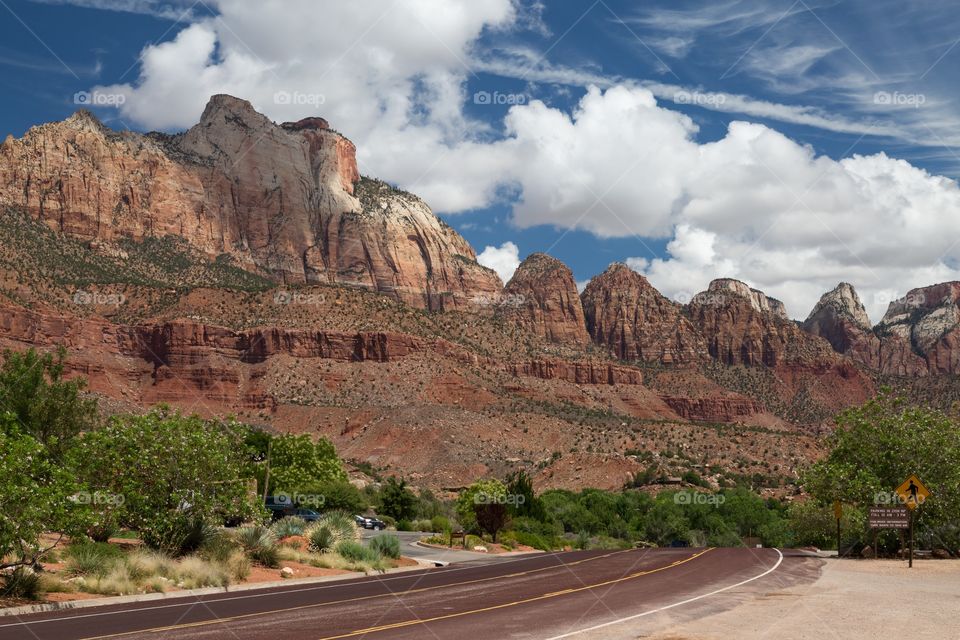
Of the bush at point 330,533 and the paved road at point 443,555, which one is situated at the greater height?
the bush at point 330,533

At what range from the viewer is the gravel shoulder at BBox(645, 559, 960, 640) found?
598 inches

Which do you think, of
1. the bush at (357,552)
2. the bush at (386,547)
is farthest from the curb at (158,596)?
the bush at (386,547)

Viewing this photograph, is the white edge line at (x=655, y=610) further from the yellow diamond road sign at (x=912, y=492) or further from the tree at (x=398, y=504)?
the tree at (x=398, y=504)

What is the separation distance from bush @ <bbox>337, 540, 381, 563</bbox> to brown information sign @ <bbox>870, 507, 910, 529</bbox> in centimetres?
1754

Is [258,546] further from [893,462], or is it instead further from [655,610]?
[893,462]

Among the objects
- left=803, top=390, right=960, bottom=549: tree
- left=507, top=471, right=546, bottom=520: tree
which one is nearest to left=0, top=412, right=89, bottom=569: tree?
left=803, top=390, right=960, bottom=549: tree

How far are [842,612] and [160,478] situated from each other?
1725 cm

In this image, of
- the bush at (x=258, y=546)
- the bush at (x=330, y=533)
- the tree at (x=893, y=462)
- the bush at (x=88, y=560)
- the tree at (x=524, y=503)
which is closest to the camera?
the bush at (x=88, y=560)

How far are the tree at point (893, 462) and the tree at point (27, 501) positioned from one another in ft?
94.5

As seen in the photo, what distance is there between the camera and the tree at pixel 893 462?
34.8 m

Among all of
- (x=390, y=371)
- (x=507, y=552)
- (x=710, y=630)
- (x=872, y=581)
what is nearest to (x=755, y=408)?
(x=390, y=371)

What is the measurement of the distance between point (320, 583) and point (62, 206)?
505 ft

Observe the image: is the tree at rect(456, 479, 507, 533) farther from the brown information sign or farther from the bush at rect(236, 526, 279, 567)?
the bush at rect(236, 526, 279, 567)

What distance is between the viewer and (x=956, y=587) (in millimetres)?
23578
